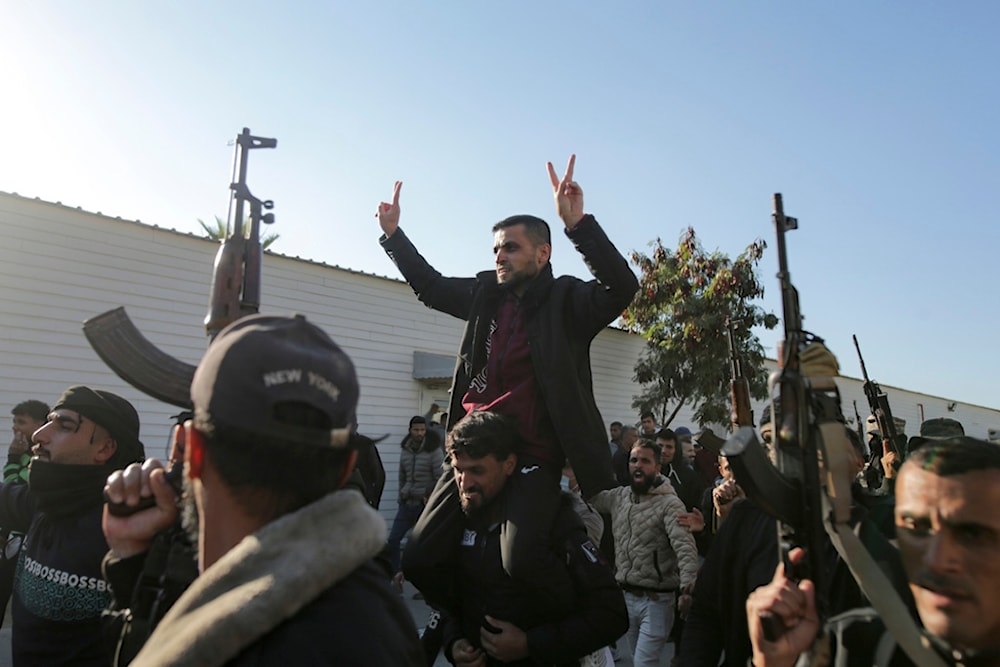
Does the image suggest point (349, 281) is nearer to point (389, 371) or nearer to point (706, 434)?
point (389, 371)

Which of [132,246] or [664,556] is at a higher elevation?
[132,246]

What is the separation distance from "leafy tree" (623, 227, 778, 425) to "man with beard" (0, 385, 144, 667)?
13342 millimetres

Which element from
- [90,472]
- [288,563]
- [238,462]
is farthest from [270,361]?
[90,472]

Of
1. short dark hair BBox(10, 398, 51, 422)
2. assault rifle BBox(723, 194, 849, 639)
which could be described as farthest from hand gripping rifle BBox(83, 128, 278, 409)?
short dark hair BBox(10, 398, 51, 422)

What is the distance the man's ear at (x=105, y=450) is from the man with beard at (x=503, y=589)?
5.19 ft

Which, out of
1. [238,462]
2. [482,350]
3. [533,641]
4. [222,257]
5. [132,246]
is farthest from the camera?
[132,246]

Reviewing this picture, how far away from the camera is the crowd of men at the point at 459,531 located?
1.45 m

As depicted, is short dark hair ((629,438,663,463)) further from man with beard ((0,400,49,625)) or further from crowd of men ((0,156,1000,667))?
man with beard ((0,400,49,625))

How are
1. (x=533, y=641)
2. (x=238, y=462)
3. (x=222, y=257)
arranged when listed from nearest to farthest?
(x=238, y=462) < (x=222, y=257) < (x=533, y=641)

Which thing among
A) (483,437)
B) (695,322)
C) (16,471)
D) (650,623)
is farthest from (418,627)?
(695,322)

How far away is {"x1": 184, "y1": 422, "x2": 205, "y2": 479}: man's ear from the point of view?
155 cm

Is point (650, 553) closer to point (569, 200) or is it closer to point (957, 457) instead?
point (569, 200)

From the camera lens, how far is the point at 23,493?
416 centimetres

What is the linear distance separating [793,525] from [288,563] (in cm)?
130
